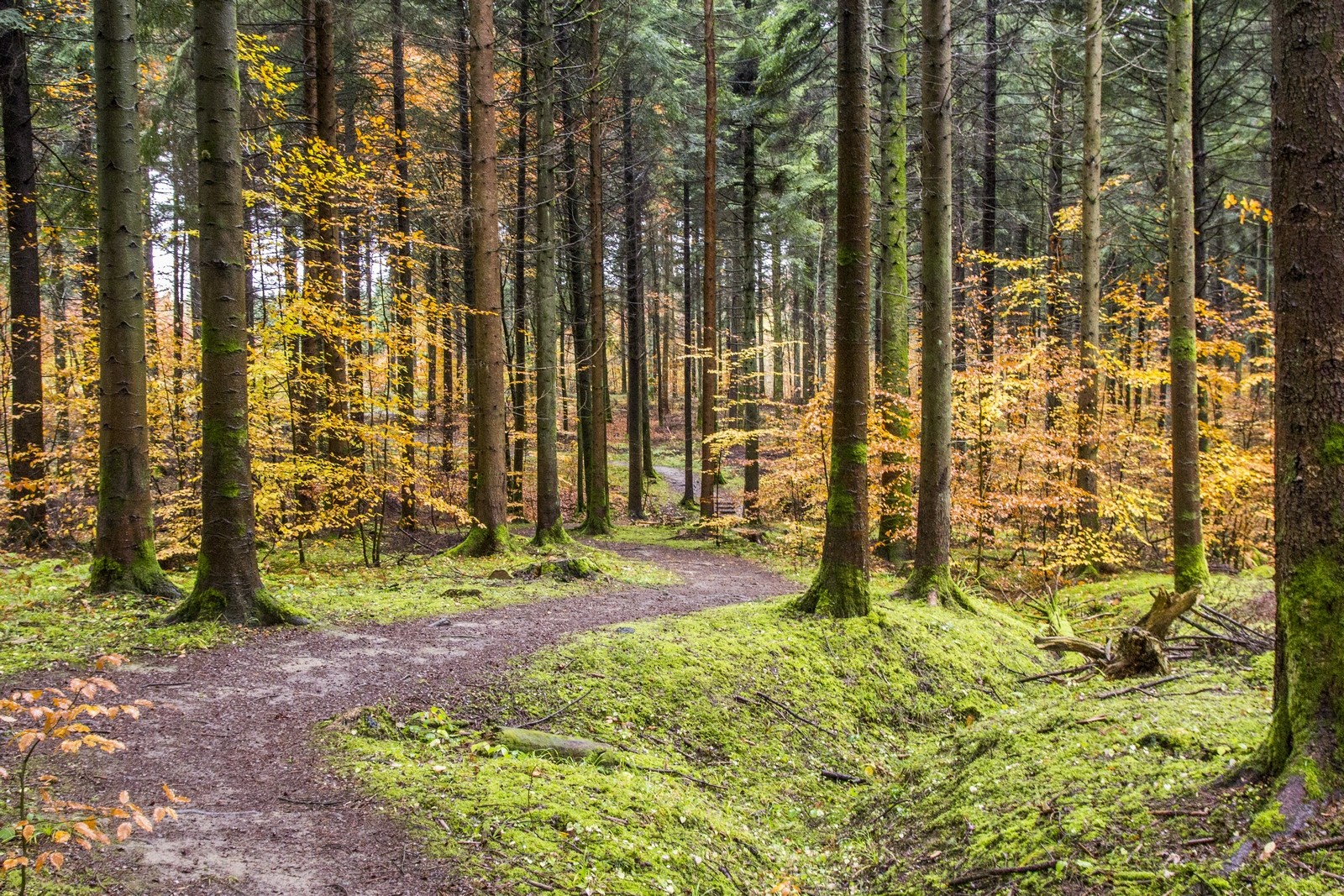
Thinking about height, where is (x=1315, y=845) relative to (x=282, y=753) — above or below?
above

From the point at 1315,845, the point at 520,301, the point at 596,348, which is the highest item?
the point at 520,301

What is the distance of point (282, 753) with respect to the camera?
455cm

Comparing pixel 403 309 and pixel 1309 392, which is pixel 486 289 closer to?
pixel 403 309

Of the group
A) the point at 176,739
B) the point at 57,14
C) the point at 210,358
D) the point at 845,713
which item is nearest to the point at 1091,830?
the point at 845,713

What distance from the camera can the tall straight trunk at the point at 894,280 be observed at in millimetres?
11672

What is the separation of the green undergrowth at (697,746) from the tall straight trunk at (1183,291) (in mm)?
3144

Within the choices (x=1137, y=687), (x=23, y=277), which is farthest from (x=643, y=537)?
(x=1137, y=687)

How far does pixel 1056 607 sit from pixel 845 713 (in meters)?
4.49

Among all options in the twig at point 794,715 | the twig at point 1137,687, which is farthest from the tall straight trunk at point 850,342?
the twig at point 1137,687

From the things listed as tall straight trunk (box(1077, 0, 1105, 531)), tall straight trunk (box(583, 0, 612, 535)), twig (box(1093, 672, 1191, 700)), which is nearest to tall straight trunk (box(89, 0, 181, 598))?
twig (box(1093, 672, 1191, 700))

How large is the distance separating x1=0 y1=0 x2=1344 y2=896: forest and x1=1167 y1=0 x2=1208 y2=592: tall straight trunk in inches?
2.0

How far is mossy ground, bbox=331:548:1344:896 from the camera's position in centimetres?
338

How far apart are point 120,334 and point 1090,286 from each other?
46.8ft

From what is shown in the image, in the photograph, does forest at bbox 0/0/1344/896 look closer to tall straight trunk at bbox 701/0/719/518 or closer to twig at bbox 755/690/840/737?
twig at bbox 755/690/840/737
